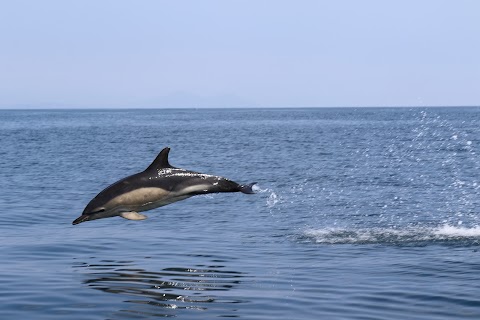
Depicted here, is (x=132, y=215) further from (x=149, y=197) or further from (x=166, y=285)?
(x=166, y=285)

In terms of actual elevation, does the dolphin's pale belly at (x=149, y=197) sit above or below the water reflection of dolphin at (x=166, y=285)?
above

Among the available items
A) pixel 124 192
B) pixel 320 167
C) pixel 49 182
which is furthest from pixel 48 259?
pixel 320 167

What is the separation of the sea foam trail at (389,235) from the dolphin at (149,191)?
29.7 ft

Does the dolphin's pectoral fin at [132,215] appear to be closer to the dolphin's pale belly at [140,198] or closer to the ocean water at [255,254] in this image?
the dolphin's pale belly at [140,198]

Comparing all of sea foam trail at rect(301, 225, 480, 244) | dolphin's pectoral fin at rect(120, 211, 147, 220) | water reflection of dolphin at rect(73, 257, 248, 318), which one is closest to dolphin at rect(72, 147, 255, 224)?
dolphin's pectoral fin at rect(120, 211, 147, 220)

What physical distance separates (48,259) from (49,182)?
86.4 ft

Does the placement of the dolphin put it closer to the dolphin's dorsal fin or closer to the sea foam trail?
the dolphin's dorsal fin

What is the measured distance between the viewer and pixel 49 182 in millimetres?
45531

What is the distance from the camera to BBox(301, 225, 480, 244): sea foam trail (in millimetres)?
23344

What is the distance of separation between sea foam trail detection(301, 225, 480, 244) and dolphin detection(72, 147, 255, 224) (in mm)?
9065

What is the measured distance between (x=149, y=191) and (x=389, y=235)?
11.7 metres

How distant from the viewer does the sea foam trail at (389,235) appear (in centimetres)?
2334

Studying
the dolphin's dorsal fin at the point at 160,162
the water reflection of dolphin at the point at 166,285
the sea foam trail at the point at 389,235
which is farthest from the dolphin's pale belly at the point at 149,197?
the sea foam trail at the point at 389,235

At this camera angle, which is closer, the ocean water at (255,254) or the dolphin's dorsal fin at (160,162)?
the ocean water at (255,254)
